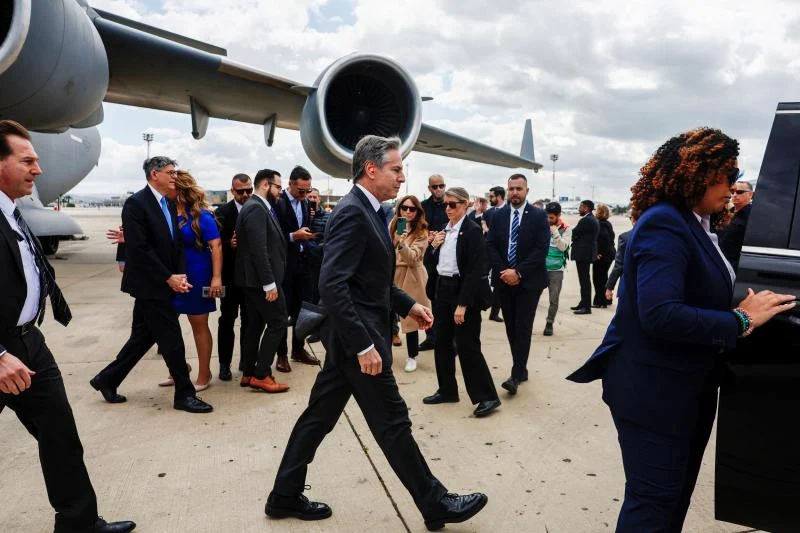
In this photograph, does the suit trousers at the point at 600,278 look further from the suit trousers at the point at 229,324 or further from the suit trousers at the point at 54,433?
the suit trousers at the point at 54,433

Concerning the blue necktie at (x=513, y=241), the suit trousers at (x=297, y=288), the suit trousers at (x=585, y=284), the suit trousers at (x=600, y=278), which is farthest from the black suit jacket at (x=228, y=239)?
the suit trousers at (x=600, y=278)

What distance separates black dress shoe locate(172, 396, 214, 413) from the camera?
3932mm

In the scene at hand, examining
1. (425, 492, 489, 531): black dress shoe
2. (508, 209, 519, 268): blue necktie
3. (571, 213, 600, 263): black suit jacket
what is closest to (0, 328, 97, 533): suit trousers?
(425, 492, 489, 531): black dress shoe

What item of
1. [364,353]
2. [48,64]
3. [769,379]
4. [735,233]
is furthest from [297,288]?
[769,379]

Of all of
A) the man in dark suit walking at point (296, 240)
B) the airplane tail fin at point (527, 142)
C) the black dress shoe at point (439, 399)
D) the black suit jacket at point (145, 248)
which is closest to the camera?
the black suit jacket at point (145, 248)

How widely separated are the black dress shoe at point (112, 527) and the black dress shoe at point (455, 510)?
128 cm

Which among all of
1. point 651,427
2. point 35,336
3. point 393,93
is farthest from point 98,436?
point 393,93

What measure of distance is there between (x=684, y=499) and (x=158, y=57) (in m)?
8.25

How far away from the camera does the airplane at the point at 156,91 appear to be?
501cm

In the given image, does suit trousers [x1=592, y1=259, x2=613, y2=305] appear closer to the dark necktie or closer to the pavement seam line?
the pavement seam line

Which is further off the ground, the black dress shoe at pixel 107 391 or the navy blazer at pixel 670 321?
the navy blazer at pixel 670 321

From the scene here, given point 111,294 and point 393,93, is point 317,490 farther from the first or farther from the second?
point 111,294

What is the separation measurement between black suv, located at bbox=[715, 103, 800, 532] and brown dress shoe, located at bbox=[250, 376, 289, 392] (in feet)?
10.5

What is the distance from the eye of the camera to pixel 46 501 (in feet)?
8.93
